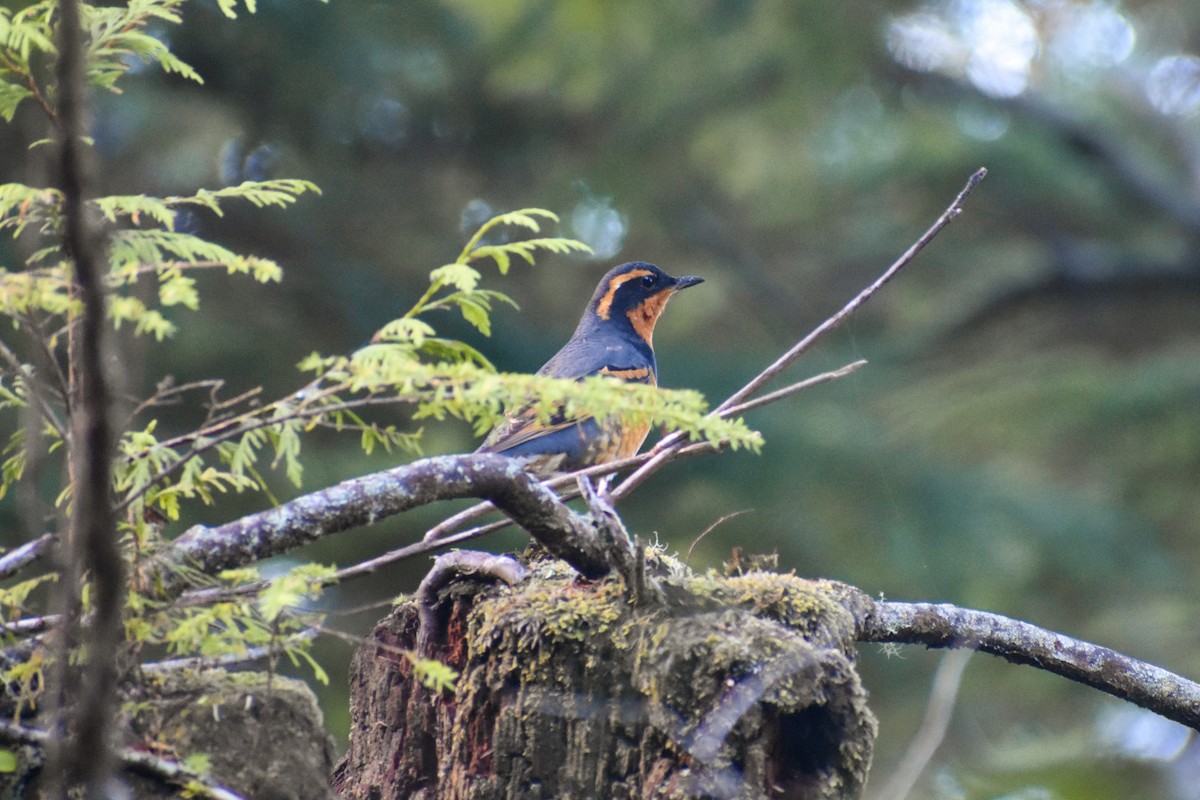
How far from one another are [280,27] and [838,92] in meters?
5.37

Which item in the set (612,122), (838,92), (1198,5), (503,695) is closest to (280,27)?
(612,122)

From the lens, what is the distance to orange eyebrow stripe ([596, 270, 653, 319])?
7.35m

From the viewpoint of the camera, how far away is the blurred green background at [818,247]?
12320 mm

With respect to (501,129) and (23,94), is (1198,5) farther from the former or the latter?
(23,94)

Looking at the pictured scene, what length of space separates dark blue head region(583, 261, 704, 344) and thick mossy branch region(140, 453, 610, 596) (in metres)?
4.71

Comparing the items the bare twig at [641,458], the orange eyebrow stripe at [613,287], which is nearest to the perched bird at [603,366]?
the orange eyebrow stripe at [613,287]

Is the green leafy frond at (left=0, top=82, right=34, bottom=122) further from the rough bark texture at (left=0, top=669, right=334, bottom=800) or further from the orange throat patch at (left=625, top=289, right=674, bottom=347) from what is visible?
the orange throat patch at (left=625, top=289, right=674, bottom=347)

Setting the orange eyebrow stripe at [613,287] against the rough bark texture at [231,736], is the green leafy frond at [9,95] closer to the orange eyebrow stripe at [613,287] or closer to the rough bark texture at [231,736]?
the rough bark texture at [231,736]

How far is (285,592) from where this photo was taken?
88.7 inches

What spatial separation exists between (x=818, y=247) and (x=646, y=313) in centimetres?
1156

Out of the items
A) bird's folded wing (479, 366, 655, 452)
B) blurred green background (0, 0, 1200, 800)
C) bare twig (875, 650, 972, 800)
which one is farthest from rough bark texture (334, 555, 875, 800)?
blurred green background (0, 0, 1200, 800)

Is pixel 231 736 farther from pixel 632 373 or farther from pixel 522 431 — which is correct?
pixel 632 373

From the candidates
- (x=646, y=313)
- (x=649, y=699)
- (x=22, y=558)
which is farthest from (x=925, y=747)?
(x=646, y=313)

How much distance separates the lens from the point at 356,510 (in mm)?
2500
